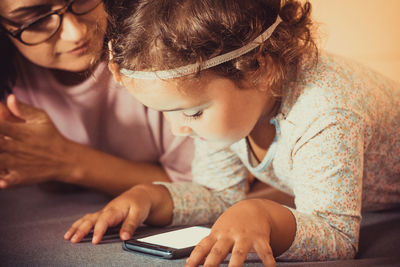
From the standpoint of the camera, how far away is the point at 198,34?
0.80 m

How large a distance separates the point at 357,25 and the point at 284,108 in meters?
0.54

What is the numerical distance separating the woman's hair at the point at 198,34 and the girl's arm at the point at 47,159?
39 centimetres

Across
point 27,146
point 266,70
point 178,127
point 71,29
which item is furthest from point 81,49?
point 266,70

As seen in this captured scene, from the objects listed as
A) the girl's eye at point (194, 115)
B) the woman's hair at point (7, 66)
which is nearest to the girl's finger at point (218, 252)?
the girl's eye at point (194, 115)

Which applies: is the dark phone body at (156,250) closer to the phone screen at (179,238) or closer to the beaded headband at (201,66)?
the phone screen at (179,238)

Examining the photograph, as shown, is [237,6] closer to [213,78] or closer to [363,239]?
[213,78]

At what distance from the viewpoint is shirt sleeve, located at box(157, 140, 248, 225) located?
108 cm

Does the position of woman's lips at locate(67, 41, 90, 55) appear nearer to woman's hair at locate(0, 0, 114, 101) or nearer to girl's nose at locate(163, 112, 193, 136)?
woman's hair at locate(0, 0, 114, 101)

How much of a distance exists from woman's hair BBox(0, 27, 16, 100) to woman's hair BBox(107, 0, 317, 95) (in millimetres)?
518

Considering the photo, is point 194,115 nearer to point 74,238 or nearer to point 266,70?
point 266,70

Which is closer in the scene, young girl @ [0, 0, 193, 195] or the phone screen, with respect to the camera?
the phone screen

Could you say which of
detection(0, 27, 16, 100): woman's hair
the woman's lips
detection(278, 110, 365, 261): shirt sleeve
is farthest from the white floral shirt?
detection(0, 27, 16, 100): woman's hair

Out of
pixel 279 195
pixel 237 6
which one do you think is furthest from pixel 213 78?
pixel 279 195

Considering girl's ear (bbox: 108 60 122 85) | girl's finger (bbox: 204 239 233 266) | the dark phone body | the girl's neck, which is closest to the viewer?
girl's finger (bbox: 204 239 233 266)
